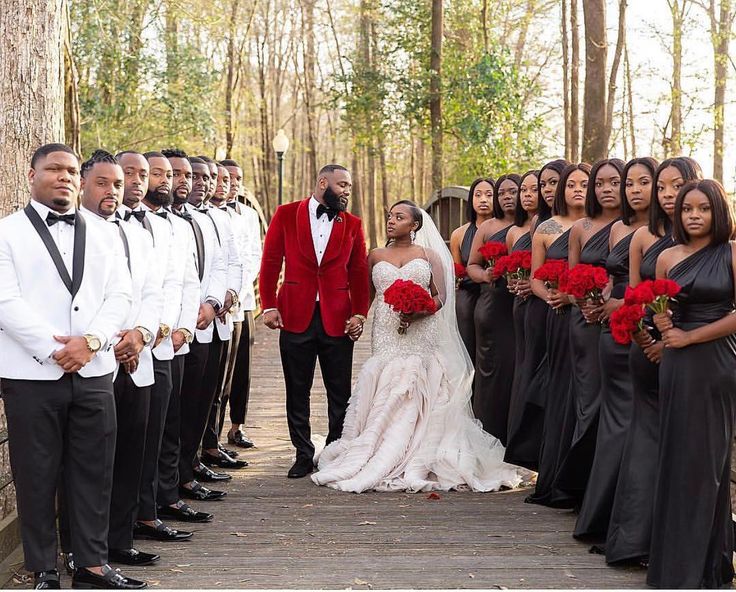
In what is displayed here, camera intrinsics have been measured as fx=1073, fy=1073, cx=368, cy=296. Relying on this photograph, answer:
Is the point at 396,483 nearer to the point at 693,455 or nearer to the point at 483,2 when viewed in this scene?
the point at 693,455

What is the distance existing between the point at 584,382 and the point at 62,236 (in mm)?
3425

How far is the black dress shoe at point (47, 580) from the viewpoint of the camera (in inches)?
198

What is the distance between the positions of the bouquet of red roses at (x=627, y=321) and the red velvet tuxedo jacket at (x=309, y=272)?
332 centimetres

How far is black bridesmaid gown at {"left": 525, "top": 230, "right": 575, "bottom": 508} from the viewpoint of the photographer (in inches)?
286

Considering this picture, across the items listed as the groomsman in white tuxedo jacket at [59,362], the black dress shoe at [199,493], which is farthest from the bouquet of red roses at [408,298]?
the groomsman in white tuxedo jacket at [59,362]

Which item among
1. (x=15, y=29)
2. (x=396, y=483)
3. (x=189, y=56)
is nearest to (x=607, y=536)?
(x=396, y=483)

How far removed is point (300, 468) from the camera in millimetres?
8383

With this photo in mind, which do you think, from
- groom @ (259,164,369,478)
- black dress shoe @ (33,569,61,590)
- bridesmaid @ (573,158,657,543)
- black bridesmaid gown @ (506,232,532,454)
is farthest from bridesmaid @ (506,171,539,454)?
black dress shoe @ (33,569,61,590)

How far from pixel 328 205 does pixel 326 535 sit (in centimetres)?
288

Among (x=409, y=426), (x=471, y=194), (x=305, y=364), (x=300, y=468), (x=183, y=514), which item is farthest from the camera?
(x=471, y=194)

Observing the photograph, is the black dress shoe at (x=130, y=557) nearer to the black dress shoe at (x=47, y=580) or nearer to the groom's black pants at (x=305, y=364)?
the black dress shoe at (x=47, y=580)

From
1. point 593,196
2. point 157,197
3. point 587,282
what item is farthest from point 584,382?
point 157,197

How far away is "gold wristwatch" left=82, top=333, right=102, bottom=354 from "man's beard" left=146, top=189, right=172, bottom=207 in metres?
1.71

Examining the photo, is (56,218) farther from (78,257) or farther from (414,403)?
(414,403)
